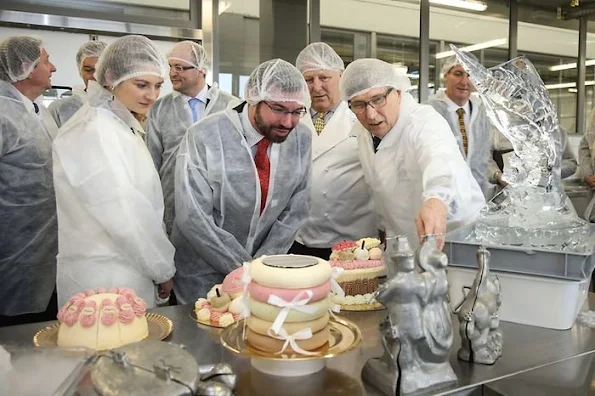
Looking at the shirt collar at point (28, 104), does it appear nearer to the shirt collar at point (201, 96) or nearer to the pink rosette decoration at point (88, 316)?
the shirt collar at point (201, 96)

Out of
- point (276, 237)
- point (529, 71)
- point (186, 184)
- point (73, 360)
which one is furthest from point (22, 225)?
point (529, 71)

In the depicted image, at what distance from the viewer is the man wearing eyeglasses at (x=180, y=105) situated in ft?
9.10

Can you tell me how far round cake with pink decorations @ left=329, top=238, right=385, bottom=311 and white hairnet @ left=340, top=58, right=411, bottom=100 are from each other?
0.61m

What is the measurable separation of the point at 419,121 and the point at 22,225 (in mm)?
1727

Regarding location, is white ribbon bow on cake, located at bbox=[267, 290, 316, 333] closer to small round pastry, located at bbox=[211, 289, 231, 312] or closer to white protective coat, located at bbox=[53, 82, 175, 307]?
small round pastry, located at bbox=[211, 289, 231, 312]

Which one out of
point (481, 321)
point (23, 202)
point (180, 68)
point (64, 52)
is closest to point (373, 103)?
point (481, 321)

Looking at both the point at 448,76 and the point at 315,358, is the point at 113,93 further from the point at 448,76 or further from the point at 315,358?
the point at 448,76

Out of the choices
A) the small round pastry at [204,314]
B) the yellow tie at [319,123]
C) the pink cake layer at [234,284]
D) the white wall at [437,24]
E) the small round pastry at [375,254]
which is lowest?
the small round pastry at [204,314]

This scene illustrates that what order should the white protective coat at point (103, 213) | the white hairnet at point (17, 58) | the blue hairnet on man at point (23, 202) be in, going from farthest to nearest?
the white hairnet at point (17, 58) → the blue hairnet on man at point (23, 202) → the white protective coat at point (103, 213)

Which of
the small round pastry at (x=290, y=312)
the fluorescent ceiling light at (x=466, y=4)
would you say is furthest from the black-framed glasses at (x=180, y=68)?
the fluorescent ceiling light at (x=466, y=4)

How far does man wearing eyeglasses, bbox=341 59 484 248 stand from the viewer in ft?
5.75

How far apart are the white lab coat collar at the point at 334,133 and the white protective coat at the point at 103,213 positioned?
3.35ft

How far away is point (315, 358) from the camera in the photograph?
38.3 inches

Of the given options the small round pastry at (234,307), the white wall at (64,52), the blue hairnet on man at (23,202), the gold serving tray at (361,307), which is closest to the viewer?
the small round pastry at (234,307)
